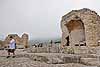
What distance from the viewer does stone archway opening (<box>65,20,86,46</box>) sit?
23397 millimetres

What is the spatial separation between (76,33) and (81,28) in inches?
42.1

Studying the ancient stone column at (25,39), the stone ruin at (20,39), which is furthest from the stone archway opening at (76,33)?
the stone ruin at (20,39)

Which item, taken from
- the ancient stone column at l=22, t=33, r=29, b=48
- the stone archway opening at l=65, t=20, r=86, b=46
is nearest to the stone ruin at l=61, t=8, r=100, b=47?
the stone archway opening at l=65, t=20, r=86, b=46

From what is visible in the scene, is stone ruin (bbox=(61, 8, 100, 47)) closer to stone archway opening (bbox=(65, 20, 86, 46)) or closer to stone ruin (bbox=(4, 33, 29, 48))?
stone archway opening (bbox=(65, 20, 86, 46))

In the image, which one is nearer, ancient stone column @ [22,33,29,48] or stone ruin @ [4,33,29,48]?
ancient stone column @ [22,33,29,48]

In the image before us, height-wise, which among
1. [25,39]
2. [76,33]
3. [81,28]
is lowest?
[76,33]

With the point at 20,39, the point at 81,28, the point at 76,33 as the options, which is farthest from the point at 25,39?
the point at 81,28

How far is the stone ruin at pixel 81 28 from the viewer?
69.6ft

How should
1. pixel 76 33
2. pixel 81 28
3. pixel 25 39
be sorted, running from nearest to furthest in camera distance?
pixel 81 28 → pixel 76 33 → pixel 25 39

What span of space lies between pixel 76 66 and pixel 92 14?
13.8 m

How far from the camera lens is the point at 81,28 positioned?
23984 mm

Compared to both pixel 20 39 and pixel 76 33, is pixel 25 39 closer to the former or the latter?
pixel 20 39

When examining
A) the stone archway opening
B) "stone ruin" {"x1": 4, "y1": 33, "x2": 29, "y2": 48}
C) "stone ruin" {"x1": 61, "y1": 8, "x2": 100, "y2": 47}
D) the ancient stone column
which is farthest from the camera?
"stone ruin" {"x1": 4, "y1": 33, "x2": 29, "y2": 48}

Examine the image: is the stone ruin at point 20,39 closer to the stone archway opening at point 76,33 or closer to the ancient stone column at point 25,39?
the ancient stone column at point 25,39
